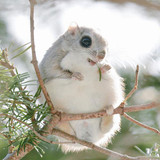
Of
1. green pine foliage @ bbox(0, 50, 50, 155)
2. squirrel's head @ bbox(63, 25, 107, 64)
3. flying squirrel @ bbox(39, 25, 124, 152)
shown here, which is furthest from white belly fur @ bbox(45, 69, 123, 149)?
green pine foliage @ bbox(0, 50, 50, 155)

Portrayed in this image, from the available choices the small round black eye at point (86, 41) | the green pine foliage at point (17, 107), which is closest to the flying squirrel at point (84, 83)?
the small round black eye at point (86, 41)

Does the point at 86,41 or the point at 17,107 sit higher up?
the point at 86,41

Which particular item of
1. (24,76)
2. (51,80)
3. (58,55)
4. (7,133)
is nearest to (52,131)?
(7,133)

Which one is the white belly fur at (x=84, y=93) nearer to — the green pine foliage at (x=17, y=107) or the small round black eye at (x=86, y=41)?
the small round black eye at (x=86, y=41)

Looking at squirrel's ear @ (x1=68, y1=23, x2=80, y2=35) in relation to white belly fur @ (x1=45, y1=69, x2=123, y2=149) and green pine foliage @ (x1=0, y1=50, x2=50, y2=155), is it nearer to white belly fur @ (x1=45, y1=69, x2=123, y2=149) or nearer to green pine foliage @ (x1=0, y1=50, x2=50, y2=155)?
white belly fur @ (x1=45, y1=69, x2=123, y2=149)

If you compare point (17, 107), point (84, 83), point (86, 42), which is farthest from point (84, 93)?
point (17, 107)

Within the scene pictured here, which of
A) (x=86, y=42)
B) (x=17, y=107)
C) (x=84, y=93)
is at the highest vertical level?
(x=86, y=42)

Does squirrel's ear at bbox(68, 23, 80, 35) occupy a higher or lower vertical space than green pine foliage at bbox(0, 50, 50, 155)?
higher

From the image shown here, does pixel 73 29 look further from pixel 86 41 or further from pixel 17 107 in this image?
pixel 17 107
